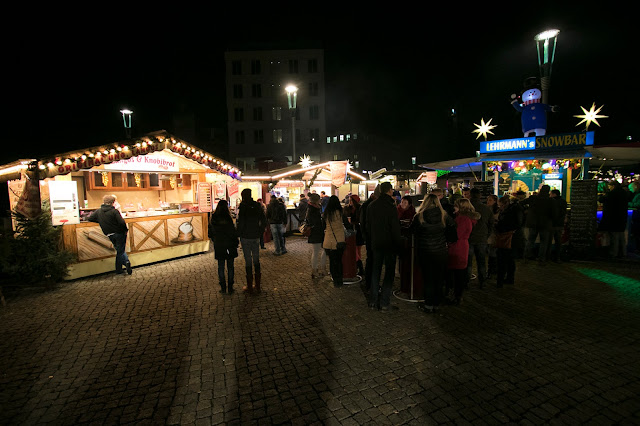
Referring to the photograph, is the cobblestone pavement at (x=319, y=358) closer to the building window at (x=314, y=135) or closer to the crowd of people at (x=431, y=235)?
the crowd of people at (x=431, y=235)

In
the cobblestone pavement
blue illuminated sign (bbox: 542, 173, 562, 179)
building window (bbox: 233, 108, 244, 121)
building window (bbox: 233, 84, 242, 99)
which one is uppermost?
building window (bbox: 233, 84, 242, 99)

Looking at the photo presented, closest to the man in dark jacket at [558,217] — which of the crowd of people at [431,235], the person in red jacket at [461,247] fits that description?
the crowd of people at [431,235]

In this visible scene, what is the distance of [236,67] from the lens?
123 ft

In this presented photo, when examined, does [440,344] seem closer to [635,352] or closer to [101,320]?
[635,352]

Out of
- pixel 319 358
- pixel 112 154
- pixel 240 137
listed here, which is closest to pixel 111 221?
pixel 112 154

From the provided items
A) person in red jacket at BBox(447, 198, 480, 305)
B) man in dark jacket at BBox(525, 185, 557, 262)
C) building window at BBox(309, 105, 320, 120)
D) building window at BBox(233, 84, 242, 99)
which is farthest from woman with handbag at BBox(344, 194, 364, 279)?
building window at BBox(233, 84, 242, 99)

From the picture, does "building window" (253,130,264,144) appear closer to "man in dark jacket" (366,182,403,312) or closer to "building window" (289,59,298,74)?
"building window" (289,59,298,74)

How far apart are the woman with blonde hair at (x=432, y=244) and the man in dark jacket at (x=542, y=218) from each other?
4.68 metres

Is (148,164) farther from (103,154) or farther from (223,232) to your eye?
(223,232)

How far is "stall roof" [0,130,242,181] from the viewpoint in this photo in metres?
6.45

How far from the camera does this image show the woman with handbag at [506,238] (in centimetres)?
582

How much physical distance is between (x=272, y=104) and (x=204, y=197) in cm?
3120

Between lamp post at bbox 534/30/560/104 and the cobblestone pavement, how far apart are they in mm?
7973

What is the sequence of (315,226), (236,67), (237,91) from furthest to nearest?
(237,91), (236,67), (315,226)
